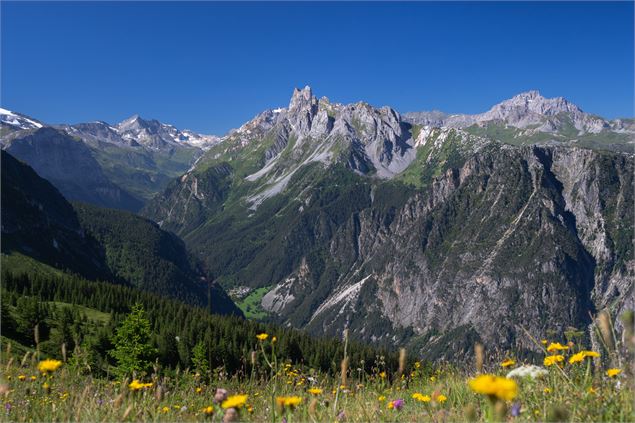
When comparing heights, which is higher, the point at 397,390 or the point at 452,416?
the point at 452,416

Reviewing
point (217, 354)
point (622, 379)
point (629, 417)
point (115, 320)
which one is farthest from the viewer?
point (115, 320)

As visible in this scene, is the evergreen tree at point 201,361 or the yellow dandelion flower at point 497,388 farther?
the evergreen tree at point 201,361

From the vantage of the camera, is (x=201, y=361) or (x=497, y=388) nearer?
(x=497, y=388)

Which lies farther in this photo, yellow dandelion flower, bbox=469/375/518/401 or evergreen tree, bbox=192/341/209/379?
evergreen tree, bbox=192/341/209/379

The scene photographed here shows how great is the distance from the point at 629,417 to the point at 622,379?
1209 mm

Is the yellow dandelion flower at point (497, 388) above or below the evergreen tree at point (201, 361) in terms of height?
above

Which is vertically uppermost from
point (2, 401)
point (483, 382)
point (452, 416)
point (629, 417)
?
point (483, 382)

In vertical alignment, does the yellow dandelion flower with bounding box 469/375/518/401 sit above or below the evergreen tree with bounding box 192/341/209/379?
above

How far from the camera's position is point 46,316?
75.7 meters

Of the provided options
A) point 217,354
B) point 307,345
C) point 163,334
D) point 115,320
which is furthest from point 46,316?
point 307,345

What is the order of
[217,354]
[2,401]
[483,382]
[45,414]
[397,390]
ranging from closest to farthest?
[483,382]
[45,414]
[2,401]
[397,390]
[217,354]

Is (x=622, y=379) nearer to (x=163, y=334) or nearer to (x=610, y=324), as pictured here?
(x=610, y=324)

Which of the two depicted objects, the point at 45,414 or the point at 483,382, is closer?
the point at 483,382

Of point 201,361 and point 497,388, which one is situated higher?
point 497,388
